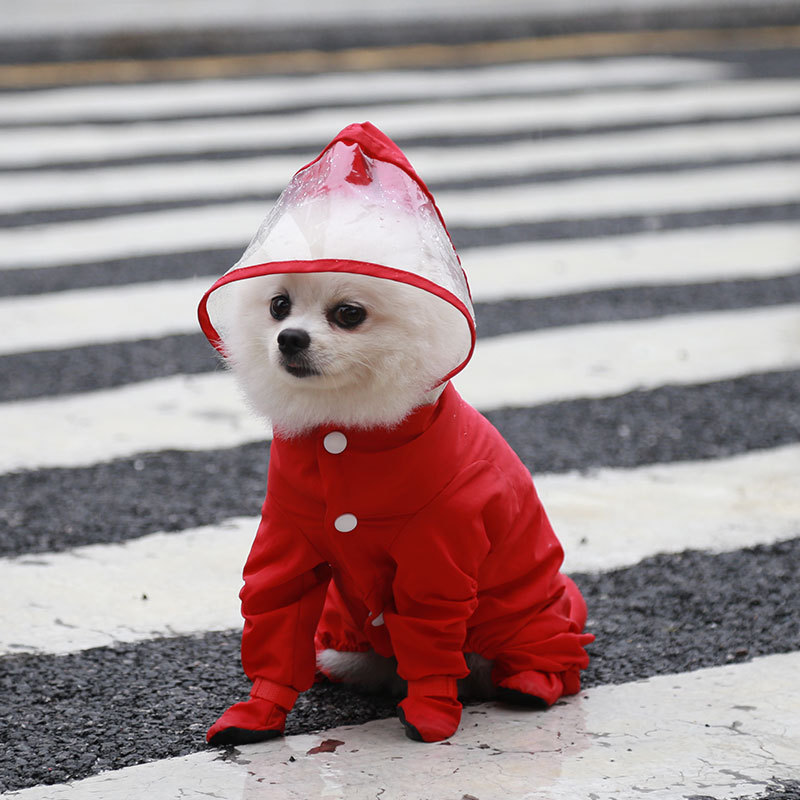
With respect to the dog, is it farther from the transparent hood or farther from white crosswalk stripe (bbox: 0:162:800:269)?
white crosswalk stripe (bbox: 0:162:800:269)

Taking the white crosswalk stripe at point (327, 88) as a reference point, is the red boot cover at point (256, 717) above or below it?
below

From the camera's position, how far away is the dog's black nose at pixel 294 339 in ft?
7.53

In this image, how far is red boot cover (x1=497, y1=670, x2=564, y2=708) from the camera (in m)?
2.57

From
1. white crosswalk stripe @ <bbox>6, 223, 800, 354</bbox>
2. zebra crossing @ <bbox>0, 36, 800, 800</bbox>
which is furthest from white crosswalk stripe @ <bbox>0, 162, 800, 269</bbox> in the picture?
white crosswalk stripe @ <bbox>6, 223, 800, 354</bbox>

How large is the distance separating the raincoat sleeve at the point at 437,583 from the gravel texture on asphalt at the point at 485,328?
235cm

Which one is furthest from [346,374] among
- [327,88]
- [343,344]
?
[327,88]

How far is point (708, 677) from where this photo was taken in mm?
2721

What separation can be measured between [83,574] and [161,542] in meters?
0.25

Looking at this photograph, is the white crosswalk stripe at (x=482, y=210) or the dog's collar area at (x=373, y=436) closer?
the dog's collar area at (x=373, y=436)

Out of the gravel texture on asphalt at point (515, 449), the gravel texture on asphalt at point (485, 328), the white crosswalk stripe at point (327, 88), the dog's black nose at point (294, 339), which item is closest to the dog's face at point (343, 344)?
the dog's black nose at point (294, 339)

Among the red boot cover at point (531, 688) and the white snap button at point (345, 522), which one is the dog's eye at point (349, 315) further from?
the red boot cover at point (531, 688)

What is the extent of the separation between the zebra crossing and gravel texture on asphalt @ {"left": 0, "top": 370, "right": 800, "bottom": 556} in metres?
0.01

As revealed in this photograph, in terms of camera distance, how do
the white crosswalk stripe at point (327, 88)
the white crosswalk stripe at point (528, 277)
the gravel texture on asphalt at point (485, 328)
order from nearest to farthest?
the gravel texture on asphalt at point (485, 328) < the white crosswalk stripe at point (528, 277) < the white crosswalk stripe at point (327, 88)

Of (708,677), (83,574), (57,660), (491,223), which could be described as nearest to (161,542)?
(83,574)
